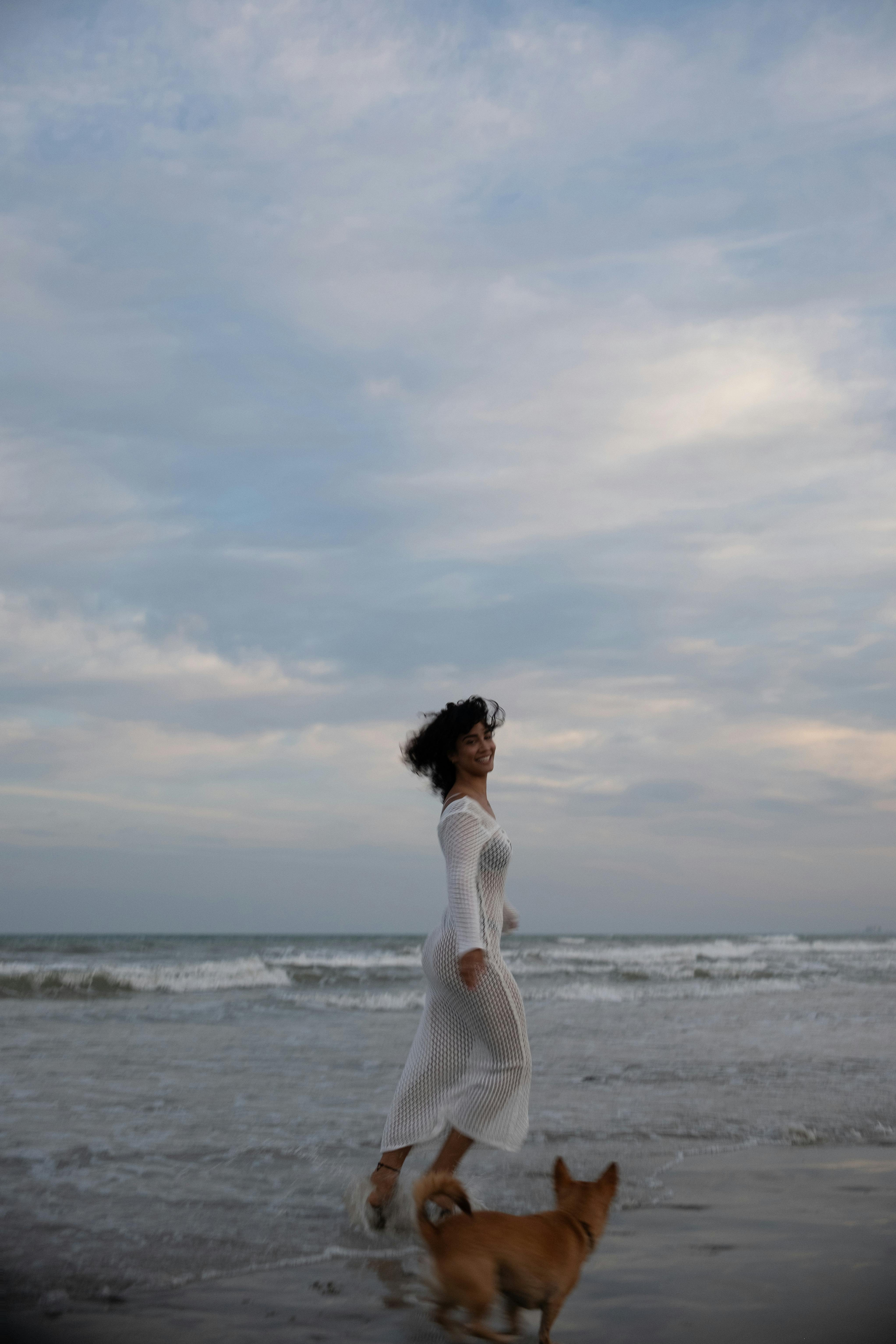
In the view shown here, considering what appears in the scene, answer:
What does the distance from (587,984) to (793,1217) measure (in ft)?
48.4

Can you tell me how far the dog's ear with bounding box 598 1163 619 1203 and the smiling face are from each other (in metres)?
1.58

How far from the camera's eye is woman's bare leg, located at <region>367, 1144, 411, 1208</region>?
3.86 meters

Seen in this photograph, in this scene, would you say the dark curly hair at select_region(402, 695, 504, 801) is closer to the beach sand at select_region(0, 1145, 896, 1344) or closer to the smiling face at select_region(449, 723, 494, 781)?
the smiling face at select_region(449, 723, 494, 781)

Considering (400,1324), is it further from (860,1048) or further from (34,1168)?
(860,1048)

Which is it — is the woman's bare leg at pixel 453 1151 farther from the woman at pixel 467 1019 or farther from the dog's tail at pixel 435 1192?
the dog's tail at pixel 435 1192

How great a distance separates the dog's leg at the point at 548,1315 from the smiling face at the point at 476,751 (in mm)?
1858

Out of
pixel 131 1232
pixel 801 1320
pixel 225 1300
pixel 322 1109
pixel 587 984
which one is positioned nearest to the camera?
pixel 801 1320

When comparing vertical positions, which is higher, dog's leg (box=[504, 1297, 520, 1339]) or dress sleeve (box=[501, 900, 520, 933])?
dress sleeve (box=[501, 900, 520, 933])

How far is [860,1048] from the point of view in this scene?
29.8 ft

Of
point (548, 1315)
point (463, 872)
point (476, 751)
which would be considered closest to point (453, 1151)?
point (463, 872)

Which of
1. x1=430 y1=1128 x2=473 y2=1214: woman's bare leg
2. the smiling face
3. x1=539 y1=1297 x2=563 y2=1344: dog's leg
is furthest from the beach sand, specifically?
the smiling face

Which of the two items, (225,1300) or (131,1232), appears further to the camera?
(131,1232)

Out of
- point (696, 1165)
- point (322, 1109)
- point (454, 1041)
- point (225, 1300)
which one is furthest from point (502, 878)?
point (322, 1109)

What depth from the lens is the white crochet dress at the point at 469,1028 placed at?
375 centimetres
